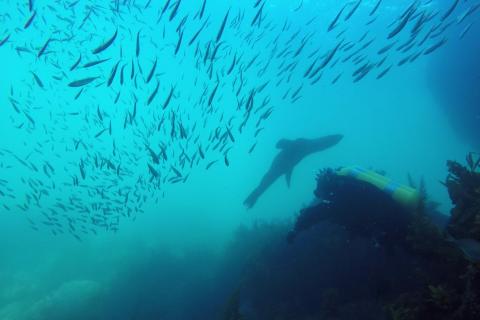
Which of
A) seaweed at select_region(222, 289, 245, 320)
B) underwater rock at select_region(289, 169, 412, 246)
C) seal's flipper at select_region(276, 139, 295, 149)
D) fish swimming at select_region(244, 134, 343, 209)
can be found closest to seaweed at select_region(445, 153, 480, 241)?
underwater rock at select_region(289, 169, 412, 246)

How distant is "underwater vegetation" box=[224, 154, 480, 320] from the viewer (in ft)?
14.8

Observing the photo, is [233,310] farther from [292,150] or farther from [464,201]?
[292,150]

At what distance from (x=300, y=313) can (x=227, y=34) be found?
3060 centimetres

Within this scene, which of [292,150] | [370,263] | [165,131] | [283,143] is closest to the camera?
[370,263]

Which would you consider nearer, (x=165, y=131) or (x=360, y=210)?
(x=360, y=210)

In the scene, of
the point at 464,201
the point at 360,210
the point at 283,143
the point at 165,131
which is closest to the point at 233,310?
the point at 360,210

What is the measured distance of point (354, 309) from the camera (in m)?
6.33

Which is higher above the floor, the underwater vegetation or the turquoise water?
the turquoise water

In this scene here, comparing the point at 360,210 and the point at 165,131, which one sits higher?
the point at 165,131

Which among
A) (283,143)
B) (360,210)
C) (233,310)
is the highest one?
(283,143)

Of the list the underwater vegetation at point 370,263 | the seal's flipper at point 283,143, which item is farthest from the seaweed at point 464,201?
the seal's flipper at point 283,143

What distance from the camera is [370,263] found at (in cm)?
775

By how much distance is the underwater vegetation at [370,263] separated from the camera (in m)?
4.50

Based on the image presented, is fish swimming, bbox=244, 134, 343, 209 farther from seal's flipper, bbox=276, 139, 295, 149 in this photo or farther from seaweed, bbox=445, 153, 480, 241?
seaweed, bbox=445, 153, 480, 241
